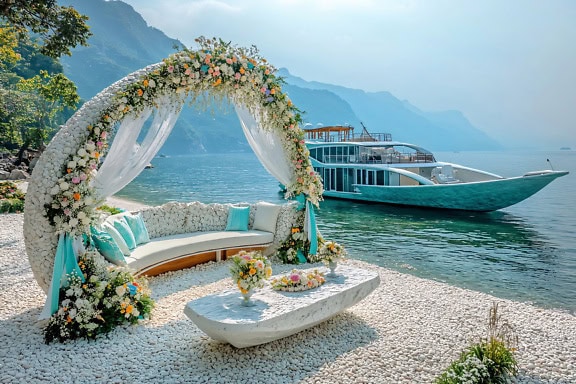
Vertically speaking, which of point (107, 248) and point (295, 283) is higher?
point (107, 248)

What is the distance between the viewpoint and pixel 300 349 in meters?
4.15

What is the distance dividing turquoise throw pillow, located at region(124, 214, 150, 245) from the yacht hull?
15460 mm

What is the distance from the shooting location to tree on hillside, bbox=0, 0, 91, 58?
A: 8984 mm

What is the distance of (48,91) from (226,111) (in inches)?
531

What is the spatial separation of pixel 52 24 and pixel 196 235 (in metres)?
6.40

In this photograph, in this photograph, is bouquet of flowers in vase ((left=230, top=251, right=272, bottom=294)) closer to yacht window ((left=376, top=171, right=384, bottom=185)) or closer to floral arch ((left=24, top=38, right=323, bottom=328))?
floral arch ((left=24, top=38, right=323, bottom=328))

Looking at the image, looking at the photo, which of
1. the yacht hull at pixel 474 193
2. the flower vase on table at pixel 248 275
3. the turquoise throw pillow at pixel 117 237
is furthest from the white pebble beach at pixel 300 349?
the yacht hull at pixel 474 193

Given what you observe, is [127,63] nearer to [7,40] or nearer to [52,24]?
[7,40]

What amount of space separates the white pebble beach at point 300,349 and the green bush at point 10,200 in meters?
8.20

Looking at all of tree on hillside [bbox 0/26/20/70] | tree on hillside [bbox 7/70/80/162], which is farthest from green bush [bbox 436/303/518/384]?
tree on hillside [bbox 7/70/80/162]

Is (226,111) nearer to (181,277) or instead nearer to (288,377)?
(181,277)

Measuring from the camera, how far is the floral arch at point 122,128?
4.58 meters

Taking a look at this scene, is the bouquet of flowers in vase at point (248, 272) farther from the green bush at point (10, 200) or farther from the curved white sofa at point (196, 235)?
the green bush at point (10, 200)

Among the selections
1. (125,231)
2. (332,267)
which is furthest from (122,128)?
(332,267)
